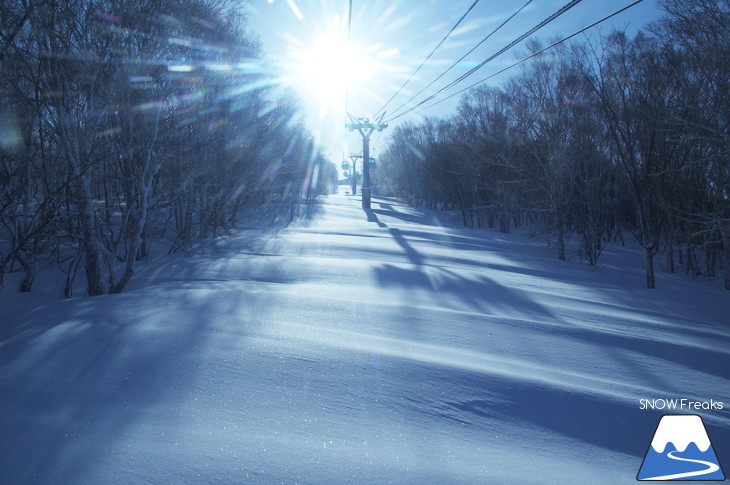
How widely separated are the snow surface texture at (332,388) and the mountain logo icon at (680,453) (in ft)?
0.23

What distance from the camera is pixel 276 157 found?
17.4 metres

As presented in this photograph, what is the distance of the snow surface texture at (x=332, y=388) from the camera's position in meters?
1.86

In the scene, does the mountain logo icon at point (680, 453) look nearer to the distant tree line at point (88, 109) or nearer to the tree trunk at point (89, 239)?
the distant tree line at point (88, 109)

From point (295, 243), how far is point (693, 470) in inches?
393

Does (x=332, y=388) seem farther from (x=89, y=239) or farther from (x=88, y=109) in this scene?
(x=88, y=109)

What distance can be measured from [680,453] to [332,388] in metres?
1.95

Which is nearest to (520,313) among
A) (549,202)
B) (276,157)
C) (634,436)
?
(634,436)

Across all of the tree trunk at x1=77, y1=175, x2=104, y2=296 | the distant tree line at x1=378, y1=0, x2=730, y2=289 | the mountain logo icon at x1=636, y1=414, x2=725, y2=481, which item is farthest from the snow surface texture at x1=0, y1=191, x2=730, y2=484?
the distant tree line at x1=378, y1=0, x2=730, y2=289

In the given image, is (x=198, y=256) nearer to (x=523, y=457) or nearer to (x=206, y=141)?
(x=206, y=141)

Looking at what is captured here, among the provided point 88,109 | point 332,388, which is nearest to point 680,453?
point 332,388

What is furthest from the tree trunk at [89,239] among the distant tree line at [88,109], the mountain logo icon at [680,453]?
the mountain logo icon at [680,453]

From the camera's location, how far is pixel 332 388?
255cm

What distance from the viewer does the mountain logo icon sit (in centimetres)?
199

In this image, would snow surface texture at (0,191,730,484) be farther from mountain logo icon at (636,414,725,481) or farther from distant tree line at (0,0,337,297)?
distant tree line at (0,0,337,297)
